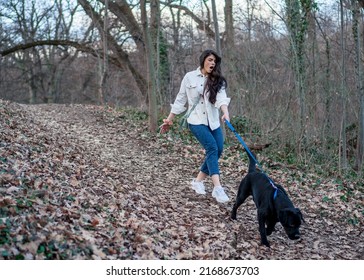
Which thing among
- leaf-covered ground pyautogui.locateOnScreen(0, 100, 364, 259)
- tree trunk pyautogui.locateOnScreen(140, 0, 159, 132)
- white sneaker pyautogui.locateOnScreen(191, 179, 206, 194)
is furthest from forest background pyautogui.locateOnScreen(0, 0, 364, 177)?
white sneaker pyautogui.locateOnScreen(191, 179, 206, 194)

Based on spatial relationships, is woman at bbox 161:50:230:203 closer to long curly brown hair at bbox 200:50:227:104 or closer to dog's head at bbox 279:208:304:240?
long curly brown hair at bbox 200:50:227:104

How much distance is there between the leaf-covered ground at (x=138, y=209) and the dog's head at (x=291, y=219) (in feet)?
1.12

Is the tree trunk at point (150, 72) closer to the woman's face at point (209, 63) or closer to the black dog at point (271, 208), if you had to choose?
the woman's face at point (209, 63)

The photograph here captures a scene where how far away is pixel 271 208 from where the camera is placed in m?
5.08

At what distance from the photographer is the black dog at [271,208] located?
482cm

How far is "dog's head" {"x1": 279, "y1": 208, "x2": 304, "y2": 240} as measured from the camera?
4.79 metres

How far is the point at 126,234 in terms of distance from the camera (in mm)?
4527

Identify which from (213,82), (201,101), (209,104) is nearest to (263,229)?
(209,104)

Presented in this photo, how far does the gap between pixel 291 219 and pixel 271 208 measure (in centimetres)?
34

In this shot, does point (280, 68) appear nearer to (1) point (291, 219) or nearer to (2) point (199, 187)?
(2) point (199, 187)

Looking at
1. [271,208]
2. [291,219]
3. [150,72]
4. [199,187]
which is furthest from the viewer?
[150,72]

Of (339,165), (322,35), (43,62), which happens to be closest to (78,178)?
(339,165)

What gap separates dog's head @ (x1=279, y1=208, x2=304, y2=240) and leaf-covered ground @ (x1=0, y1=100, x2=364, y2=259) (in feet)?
1.12
